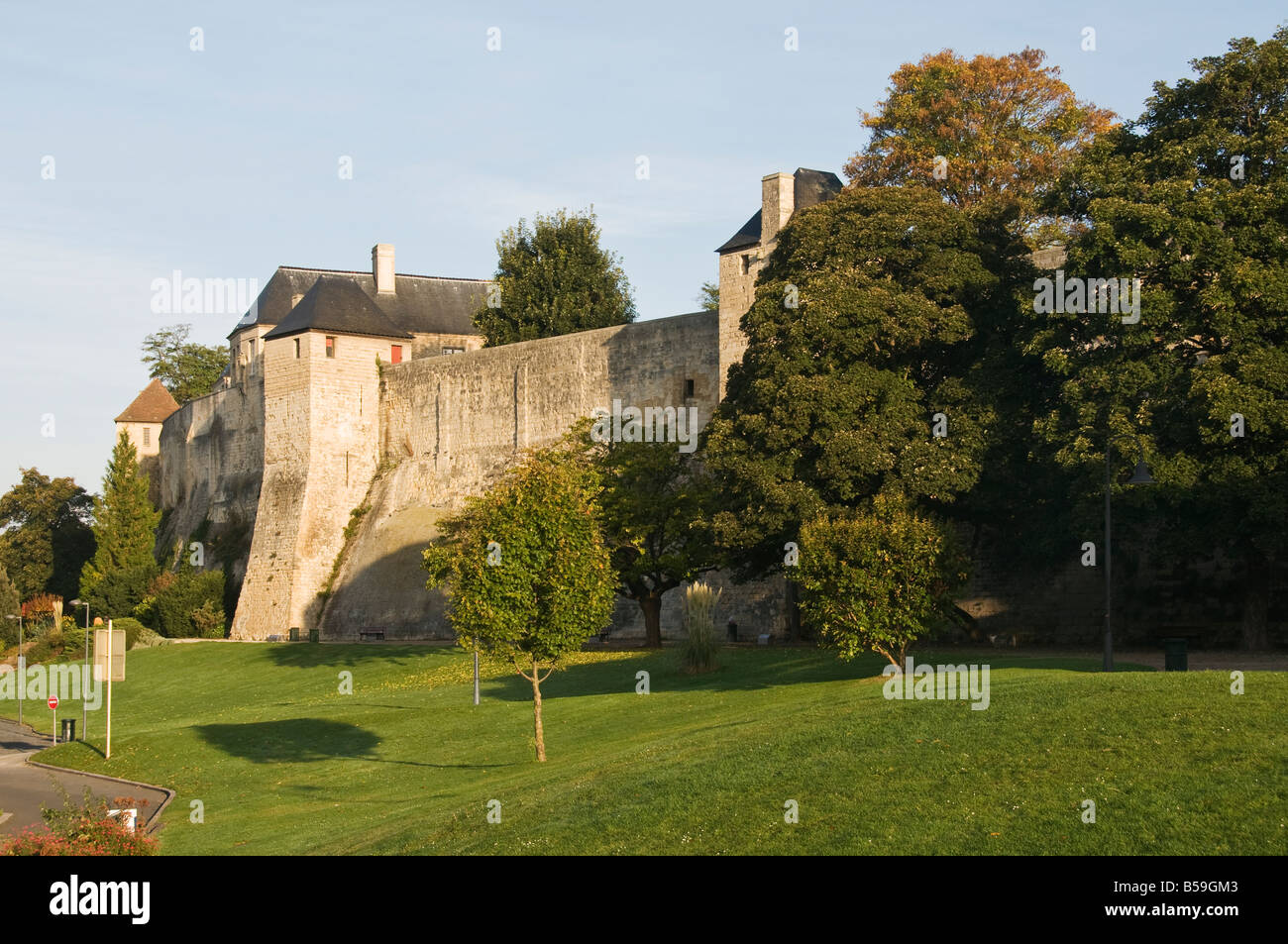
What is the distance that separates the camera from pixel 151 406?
7519cm

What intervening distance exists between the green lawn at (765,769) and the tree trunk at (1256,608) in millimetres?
4315

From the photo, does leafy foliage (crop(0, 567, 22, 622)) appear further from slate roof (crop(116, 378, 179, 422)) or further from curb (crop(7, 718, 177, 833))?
curb (crop(7, 718, 177, 833))

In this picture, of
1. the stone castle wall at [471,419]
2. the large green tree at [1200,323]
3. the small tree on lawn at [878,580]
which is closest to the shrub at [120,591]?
the stone castle wall at [471,419]

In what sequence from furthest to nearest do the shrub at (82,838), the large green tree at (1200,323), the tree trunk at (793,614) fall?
the tree trunk at (793,614) → the large green tree at (1200,323) → the shrub at (82,838)

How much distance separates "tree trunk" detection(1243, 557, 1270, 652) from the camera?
26.1 m

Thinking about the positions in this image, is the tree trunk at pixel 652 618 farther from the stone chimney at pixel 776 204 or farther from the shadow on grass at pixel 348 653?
the stone chimney at pixel 776 204

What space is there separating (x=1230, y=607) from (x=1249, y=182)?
8.55 metres

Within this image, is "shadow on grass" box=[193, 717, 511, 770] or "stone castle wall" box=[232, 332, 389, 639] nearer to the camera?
"shadow on grass" box=[193, 717, 511, 770]

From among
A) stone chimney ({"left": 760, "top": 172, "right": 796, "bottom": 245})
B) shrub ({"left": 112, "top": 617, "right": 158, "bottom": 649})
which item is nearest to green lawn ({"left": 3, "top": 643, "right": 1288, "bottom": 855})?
stone chimney ({"left": 760, "top": 172, "right": 796, "bottom": 245})

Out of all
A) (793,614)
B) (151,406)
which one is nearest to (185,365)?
(151,406)

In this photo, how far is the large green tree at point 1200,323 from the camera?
79.2ft

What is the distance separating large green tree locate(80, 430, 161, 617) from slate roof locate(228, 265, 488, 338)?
9.66 meters

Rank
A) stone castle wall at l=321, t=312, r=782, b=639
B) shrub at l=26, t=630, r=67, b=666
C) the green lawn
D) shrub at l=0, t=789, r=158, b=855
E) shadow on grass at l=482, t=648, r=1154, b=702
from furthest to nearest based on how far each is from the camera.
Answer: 1. shrub at l=26, t=630, r=67, b=666
2. stone castle wall at l=321, t=312, r=782, b=639
3. shadow on grass at l=482, t=648, r=1154, b=702
4. shrub at l=0, t=789, r=158, b=855
5. the green lawn
